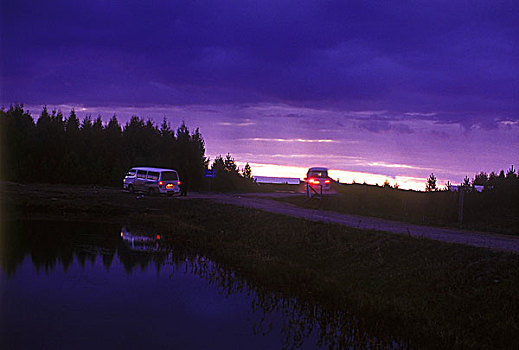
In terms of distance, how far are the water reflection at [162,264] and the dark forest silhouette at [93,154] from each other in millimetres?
38023

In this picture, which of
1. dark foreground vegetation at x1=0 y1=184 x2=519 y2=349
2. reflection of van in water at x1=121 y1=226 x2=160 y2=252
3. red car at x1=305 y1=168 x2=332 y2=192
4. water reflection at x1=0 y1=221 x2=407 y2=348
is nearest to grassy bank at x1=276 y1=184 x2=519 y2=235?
red car at x1=305 y1=168 x2=332 y2=192

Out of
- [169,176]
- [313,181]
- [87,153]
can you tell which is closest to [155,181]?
[169,176]

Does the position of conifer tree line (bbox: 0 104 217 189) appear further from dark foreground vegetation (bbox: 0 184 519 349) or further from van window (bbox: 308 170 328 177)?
dark foreground vegetation (bbox: 0 184 519 349)

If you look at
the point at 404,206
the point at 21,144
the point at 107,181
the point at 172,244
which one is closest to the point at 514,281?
the point at 172,244

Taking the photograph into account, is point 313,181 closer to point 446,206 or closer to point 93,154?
point 446,206

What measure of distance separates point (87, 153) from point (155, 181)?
34.7 m

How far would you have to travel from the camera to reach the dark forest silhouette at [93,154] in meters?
67.4

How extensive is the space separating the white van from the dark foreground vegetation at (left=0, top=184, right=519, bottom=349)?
1416 centimetres

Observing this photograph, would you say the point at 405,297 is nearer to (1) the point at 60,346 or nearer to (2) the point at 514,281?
(2) the point at 514,281

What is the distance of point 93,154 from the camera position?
70812mm

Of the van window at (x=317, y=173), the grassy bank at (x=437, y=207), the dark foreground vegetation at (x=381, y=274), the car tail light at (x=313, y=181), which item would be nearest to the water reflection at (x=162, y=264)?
the dark foreground vegetation at (x=381, y=274)

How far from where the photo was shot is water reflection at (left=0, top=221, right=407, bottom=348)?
10688mm

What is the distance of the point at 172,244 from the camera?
23.2 metres

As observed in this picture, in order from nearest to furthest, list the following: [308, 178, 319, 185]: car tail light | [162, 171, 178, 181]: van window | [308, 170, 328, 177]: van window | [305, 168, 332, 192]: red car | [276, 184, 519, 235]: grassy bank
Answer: [276, 184, 519, 235]: grassy bank < [305, 168, 332, 192]: red car < [308, 178, 319, 185]: car tail light < [308, 170, 328, 177]: van window < [162, 171, 178, 181]: van window
